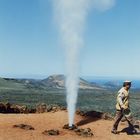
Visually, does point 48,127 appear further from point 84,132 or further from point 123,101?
point 123,101

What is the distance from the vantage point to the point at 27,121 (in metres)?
21.7

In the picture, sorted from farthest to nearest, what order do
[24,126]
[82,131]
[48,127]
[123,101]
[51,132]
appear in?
[48,127] → [123,101] → [24,126] → [82,131] → [51,132]

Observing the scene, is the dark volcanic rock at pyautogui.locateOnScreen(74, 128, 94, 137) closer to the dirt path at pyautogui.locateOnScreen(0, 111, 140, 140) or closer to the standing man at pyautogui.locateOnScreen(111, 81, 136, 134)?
the dirt path at pyautogui.locateOnScreen(0, 111, 140, 140)

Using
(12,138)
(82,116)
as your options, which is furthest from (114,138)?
(82,116)

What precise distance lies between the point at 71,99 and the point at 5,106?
7.47m

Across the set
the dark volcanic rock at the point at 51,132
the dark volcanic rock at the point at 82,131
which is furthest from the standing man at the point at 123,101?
the dark volcanic rock at the point at 51,132

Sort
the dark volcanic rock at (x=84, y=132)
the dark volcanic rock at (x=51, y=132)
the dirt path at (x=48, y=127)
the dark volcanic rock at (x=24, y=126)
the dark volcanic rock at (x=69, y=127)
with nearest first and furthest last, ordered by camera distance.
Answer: the dirt path at (x=48, y=127), the dark volcanic rock at (x=51, y=132), the dark volcanic rock at (x=84, y=132), the dark volcanic rock at (x=24, y=126), the dark volcanic rock at (x=69, y=127)

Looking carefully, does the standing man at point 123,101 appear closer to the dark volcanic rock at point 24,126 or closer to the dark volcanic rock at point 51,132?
the dark volcanic rock at point 51,132

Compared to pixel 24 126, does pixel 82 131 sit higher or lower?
lower

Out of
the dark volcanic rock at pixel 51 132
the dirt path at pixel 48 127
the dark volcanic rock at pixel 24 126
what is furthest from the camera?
the dark volcanic rock at pixel 24 126

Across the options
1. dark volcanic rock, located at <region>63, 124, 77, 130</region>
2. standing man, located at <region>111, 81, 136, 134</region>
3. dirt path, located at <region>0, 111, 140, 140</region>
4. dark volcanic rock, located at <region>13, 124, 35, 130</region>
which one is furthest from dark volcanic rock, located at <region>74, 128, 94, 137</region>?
dark volcanic rock, located at <region>13, 124, 35, 130</region>

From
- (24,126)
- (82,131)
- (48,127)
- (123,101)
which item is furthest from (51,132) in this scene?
(123,101)

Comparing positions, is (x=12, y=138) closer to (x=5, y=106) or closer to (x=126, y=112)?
(x=126, y=112)

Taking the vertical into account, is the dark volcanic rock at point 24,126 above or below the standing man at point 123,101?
below
